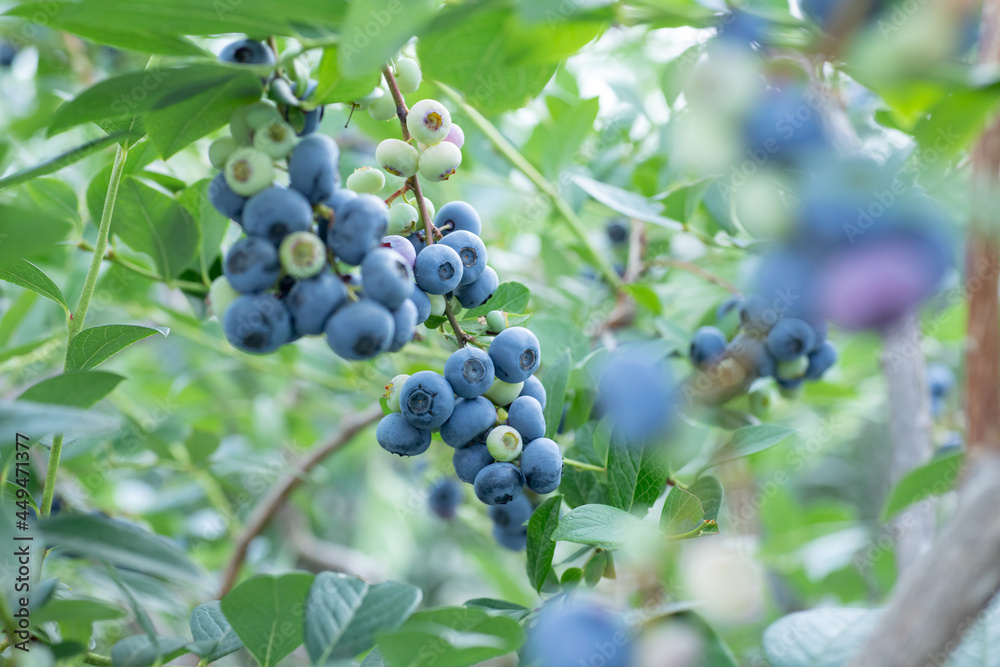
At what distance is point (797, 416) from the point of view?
1.64m

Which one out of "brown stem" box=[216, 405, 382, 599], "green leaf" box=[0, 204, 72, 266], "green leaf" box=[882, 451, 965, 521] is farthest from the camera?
"brown stem" box=[216, 405, 382, 599]

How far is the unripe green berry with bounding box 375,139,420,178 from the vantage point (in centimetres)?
60

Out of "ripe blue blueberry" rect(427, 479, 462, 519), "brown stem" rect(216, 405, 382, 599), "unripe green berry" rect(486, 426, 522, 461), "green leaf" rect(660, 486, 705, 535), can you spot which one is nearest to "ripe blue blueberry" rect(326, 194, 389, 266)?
"unripe green berry" rect(486, 426, 522, 461)

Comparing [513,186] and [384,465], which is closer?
[513,186]

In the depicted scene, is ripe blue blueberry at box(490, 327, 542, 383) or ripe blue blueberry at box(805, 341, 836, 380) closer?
ripe blue blueberry at box(490, 327, 542, 383)

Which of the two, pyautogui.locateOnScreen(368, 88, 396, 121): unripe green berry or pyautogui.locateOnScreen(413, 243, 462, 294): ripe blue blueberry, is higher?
pyautogui.locateOnScreen(368, 88, 396, 121): unripe green berry

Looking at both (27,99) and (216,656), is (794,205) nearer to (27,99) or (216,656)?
(216,656)

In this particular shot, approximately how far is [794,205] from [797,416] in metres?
1.44

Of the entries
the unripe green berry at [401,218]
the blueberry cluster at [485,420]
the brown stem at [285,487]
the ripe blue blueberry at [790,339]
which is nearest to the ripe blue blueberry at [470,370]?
the blueberry cluster at [485,420]

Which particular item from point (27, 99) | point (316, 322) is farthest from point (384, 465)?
point (316, 322)

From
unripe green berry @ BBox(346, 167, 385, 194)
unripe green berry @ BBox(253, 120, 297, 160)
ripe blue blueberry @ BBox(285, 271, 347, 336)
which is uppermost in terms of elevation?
unripe green berry @ BBox(253, 120, 297, 160)

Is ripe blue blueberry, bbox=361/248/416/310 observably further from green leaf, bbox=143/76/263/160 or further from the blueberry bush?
green leaf, bbox=143/76/263/160

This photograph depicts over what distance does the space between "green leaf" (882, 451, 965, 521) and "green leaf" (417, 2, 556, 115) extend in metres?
0.57

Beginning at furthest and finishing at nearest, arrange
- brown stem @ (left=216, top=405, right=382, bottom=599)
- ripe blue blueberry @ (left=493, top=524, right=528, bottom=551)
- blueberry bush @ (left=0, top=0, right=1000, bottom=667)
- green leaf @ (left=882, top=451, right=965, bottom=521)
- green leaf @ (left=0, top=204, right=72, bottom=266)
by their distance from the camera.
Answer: brown stem @ (left=216, top=405, right=382, bottom=599) < ripe blue blueberry @ (left=493, top=524, right=528, bottom=551) < green leaf @ (left=882, top=451, right=965, bottom=521) < green leaf @ (left=0, top=204, right=72, bottom=266) < blueberry bush @ (left=0, top=0, right=1000, bottom=667)
